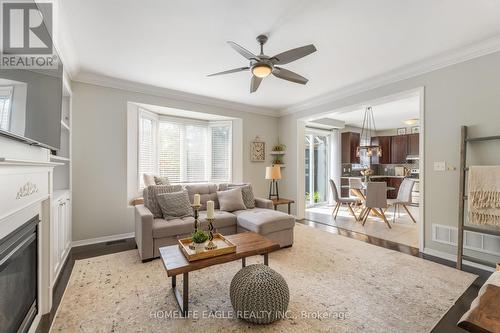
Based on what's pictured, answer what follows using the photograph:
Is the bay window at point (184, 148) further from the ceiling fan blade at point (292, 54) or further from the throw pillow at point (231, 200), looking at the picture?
the ceiling fan blade at point (292, 54)

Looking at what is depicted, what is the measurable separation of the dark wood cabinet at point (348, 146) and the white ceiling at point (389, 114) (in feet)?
1.33

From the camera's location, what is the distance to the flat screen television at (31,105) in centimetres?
106

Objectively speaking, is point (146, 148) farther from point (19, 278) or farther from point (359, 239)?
point (359, 239)

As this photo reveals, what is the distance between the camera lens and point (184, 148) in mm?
4902

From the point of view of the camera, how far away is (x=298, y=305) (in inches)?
76.5

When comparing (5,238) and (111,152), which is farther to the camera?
(111,152)

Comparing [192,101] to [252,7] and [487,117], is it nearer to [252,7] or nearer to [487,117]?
[252,7]

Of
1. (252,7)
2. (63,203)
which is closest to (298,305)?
(252,7)

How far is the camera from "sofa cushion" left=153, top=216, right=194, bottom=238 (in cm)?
288

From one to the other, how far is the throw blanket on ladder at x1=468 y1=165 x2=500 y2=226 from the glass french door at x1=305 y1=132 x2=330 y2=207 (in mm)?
4228

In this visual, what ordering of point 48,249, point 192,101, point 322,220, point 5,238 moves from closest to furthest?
point 5,238 → point 48,249 → point 192,101 → point 322,220

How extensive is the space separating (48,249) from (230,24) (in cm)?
257

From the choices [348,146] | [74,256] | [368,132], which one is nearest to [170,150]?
[74,256]

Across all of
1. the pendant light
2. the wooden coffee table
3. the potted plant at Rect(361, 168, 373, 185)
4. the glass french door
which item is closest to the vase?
the wooden coffee table
